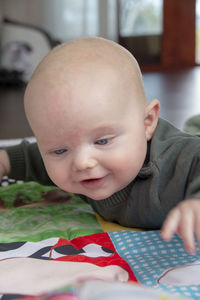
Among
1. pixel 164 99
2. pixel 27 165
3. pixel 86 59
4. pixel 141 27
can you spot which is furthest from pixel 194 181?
pixel 141 27

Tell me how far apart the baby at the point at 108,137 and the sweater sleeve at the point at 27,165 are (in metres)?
0.23

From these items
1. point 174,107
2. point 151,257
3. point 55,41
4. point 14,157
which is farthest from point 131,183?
point 55,41

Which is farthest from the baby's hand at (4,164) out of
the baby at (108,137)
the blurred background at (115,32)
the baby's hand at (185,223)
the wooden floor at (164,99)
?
the blurred background at (115,32)

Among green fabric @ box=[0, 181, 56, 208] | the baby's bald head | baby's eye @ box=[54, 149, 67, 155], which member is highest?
the baby's bald head

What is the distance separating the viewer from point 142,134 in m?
0.76

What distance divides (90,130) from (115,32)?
329 cm

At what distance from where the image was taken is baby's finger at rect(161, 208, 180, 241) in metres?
0.53

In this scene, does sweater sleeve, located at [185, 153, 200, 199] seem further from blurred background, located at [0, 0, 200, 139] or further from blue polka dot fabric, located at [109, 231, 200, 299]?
blurred background, located at [0, 0, 200, 139]

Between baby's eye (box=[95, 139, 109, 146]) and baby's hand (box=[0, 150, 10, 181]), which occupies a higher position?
baby's eye (box=[95, 139, 109, 146])

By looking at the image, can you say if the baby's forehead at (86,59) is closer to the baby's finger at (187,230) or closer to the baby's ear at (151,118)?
the baby's ear at (151,118)

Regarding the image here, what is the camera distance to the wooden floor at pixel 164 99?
193 centimetres

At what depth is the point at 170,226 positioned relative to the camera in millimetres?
543

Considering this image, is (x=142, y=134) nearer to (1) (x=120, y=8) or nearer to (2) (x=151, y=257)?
(2) (x=151, y=257)

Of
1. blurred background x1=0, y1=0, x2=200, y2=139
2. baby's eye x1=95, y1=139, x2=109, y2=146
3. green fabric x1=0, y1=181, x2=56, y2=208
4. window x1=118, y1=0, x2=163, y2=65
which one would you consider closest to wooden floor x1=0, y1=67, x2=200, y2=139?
blurred background x1=0, y1=0, x2=200, y2=139
